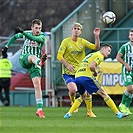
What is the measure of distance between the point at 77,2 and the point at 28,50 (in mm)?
33533

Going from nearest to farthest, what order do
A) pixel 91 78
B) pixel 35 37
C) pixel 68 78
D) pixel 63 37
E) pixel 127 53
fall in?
1. pixel 91 78
2. pixel 35 37
3. pixel 68 78
4. pixel 127 53
5. pixel 63 37

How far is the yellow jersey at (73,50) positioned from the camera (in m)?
18.0

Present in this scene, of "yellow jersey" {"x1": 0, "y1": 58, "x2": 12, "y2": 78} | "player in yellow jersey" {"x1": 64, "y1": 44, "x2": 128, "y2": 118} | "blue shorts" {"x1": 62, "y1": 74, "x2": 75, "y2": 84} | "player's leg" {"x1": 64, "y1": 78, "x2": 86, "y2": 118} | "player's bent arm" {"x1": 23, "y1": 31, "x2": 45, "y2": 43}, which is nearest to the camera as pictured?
"player's leg" {"x1": 64, "y1": 78, "x2": 86, "y2": 118}

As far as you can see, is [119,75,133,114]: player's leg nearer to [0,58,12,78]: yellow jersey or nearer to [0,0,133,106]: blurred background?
[0,0,133,106]: blurred background

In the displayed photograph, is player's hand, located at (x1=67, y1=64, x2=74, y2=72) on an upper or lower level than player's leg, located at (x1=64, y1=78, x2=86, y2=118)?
upper

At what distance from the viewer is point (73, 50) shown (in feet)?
59.3

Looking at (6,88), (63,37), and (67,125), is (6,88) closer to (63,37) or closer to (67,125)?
(63,37)

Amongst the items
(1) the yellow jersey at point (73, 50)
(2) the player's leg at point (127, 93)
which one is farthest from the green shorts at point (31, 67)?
(2) the player's leg at point (127, 93)

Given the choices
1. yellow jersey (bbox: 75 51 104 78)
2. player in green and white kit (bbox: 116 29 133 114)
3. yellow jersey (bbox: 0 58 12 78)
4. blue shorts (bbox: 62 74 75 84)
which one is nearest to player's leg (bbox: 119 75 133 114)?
player in green and white kit (bbox: 116 29 133 114)

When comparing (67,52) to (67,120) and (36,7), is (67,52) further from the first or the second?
(36,7)

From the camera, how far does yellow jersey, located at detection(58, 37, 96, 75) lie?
59.1 feet

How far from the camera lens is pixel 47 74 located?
27547mm

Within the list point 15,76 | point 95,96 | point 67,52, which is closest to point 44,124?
point 67,52

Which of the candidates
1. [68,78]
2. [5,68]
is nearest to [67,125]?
[68,78]
